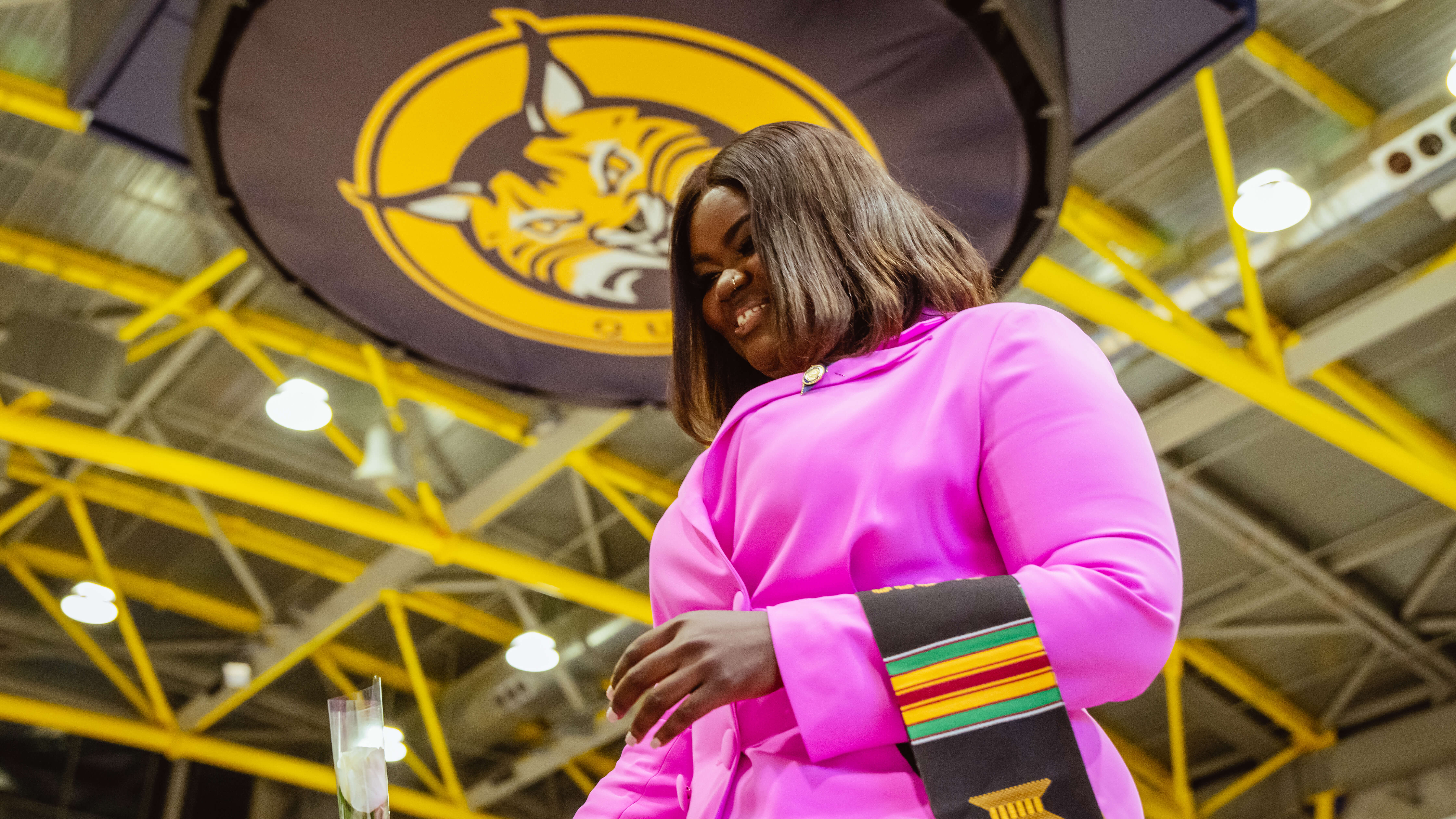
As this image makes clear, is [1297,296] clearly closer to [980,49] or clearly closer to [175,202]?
[980,49]

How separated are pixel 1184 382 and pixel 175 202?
8777 mm

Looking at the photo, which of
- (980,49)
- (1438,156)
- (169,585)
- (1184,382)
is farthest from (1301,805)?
(169,585)

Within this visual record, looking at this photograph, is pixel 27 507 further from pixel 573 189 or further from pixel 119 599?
pixel 573 189

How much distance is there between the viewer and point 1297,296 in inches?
423

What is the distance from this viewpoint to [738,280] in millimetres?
1713

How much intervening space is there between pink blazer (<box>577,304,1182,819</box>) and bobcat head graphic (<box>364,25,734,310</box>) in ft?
15.0

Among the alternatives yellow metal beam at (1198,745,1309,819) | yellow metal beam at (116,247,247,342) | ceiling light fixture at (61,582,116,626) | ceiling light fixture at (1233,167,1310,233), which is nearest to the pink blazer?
ceiling light fixture at (1233,167,1310,233)

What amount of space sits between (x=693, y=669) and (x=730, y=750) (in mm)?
227

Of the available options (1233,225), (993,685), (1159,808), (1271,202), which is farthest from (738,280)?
(1159,808)

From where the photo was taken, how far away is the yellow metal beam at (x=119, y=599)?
42.6 ft

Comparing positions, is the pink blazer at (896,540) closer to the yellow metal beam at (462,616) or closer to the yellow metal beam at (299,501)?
the yellow metal beam at (299,501)

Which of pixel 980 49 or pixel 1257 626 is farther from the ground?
pixel 1257 626

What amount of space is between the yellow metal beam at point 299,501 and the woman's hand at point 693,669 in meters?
9.56

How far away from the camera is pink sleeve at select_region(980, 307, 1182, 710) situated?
1.17 meters
